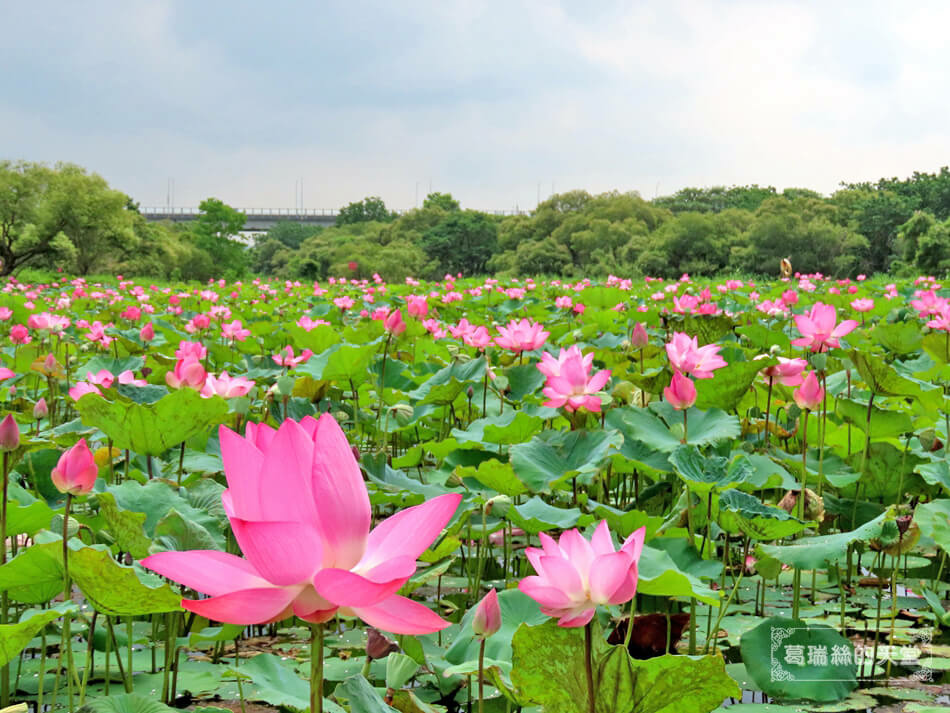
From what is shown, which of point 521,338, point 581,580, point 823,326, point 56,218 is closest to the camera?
point 581,580

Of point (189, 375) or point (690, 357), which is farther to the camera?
point (690, 357)

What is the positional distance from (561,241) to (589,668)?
32.0 meters

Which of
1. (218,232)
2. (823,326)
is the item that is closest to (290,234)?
(218,232)

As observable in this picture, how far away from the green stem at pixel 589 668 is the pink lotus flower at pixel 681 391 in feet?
2.86

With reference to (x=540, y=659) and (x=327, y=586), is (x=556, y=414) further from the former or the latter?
(x=327, y=586)

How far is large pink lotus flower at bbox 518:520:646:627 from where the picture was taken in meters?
0.75

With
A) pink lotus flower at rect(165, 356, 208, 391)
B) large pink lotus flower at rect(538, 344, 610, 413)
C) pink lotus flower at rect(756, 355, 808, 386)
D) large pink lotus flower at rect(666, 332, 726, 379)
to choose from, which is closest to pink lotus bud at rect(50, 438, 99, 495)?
pink lotus flower at rect(165, 356, 208, 391)

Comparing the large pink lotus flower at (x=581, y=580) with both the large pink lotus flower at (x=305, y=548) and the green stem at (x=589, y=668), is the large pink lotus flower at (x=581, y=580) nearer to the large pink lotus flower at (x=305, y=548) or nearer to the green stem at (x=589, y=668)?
the green stem at (x=589, y=668)

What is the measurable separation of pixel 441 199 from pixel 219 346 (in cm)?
5055

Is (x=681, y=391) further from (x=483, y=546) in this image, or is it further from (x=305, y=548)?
(x=305, y=548)

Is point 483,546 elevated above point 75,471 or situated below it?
below

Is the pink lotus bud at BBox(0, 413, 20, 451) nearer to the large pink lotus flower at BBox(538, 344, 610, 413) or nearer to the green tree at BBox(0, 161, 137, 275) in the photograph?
the large pink lotus flower at BBox(538, 344, 610, 413)

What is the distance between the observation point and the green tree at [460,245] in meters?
34.6

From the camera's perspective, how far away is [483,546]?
159cm
